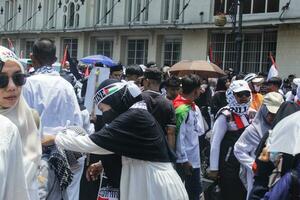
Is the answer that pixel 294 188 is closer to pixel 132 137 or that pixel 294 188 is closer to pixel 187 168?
pixel 132 137

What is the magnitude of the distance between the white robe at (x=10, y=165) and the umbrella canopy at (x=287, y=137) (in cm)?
150

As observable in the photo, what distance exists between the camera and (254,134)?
19.6 feet

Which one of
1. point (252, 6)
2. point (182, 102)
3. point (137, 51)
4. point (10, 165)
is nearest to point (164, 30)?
point (137, 51)

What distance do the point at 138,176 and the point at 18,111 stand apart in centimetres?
129

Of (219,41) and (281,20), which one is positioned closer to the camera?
(281,20)

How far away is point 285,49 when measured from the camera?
70.5 ft

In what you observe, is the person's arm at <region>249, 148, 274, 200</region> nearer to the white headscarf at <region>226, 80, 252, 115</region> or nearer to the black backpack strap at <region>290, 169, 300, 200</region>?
the black backpack strap at <region>290, 169, 300, 200</region>

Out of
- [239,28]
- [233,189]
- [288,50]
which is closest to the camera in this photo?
[233,189]

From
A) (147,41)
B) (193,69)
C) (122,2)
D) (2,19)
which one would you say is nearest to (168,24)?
(147,41)

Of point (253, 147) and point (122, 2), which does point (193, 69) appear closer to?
point (253, 147)

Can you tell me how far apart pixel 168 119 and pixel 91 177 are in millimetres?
1865

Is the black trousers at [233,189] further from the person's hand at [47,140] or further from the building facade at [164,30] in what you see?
→ the building facade at [164,30]

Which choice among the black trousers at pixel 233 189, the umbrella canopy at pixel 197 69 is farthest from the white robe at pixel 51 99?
the umbrella canopy at pixel 197 69

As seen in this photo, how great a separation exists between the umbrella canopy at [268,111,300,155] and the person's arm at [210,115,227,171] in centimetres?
307
